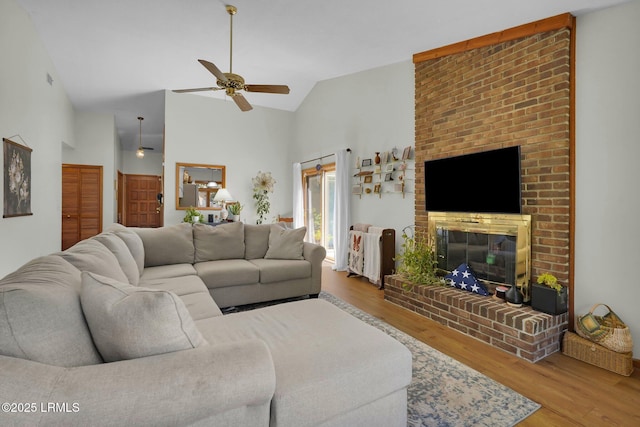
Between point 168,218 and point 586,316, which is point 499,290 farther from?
point 168,218

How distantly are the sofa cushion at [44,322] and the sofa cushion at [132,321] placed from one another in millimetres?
41

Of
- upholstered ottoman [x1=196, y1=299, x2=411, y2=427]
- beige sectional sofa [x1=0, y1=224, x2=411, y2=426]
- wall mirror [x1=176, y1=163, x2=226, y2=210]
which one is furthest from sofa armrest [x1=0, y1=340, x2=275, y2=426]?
wall mirror [x1=176, y1=163, x2=226, y2=210]

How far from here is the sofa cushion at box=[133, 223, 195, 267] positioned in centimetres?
346

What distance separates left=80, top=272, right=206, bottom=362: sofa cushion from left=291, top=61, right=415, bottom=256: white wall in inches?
135

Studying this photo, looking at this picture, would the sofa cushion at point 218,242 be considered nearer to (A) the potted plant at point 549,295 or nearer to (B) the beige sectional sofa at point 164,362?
(B) the beige sectional sofa at point 164,362

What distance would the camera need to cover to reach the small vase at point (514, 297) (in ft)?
8.84

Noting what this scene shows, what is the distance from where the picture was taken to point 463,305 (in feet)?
9.27

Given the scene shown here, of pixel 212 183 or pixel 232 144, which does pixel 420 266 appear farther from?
pixel 232 144

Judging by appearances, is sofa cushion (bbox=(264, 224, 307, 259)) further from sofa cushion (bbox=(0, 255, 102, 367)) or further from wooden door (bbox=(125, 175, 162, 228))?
wooden door (bbox=(125, 175, 162, 228))

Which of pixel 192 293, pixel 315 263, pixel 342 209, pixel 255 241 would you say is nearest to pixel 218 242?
pixel 255 241

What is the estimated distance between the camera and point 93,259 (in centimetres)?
176

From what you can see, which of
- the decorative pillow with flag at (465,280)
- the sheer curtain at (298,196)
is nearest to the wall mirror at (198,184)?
the sheer curtain at (298,196)

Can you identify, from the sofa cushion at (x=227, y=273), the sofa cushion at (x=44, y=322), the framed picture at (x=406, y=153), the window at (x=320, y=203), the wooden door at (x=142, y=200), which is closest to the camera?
the sofa cushion at (x=44, y=322)

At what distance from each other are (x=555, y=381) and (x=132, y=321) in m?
2.50
